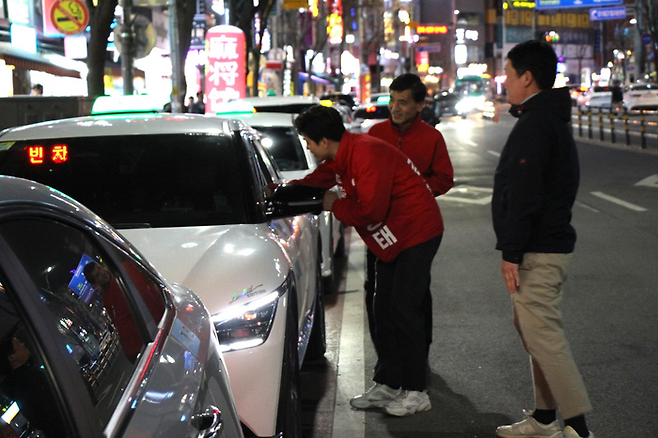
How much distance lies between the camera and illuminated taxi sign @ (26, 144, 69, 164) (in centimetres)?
499

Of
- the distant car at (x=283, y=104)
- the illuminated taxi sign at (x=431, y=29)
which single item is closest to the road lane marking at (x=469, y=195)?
the distant car at (x=283, y=104)

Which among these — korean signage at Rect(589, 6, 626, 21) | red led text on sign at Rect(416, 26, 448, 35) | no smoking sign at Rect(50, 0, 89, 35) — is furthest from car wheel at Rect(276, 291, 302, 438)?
red led text on sign at Rect(416, 26, 448, 35)

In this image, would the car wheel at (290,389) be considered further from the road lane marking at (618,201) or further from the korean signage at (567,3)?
the korean signage at (567,3)

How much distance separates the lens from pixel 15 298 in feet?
6.02

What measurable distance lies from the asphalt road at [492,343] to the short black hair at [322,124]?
62.1 inches

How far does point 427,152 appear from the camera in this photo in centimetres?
576

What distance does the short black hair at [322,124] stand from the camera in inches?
189

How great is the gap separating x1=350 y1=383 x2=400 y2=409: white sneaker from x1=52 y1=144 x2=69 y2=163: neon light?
2130mm

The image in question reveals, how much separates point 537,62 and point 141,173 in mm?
2178

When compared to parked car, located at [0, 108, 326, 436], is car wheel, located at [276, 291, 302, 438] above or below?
below

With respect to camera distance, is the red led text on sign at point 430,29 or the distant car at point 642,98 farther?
the red led text on sign at point 430,29

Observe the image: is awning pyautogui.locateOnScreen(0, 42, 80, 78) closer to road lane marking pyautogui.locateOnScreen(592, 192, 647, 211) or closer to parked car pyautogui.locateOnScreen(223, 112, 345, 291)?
parked car pyautogui.locateOnScreen(223, 112, 345, 291)

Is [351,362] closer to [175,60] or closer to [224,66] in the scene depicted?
[175,60]

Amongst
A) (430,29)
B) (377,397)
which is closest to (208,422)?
(377,397)
